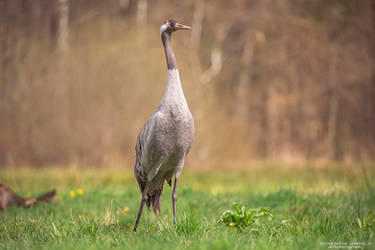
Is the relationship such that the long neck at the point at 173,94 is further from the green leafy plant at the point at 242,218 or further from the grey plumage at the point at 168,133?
the green leafy plant at the point at 242,218

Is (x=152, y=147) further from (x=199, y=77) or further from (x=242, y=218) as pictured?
(x=199, y=77)

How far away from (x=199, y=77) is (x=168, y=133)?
10185 millimetres

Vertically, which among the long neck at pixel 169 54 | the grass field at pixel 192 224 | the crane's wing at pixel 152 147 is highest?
the long neck at pixel 169 54

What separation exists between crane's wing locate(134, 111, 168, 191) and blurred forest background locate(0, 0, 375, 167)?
17.3 ft

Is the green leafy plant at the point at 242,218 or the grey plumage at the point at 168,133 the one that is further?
the green leafy plant at the point at 242,218

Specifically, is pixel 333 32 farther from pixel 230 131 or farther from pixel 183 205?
pixel 183 205

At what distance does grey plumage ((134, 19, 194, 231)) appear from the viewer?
381 centimetres

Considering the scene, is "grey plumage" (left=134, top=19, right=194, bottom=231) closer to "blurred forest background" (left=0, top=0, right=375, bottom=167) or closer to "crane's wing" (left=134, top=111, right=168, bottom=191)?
"crane's wing" (left=134, top=111, right=168, bottom=191)

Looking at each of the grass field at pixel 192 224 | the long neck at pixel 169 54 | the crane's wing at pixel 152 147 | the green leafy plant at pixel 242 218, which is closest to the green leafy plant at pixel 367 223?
the grass field at pixel 192 224

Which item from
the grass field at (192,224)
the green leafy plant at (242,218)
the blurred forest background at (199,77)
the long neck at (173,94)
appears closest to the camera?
the grass field at (192,224)

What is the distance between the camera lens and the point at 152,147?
3934mm

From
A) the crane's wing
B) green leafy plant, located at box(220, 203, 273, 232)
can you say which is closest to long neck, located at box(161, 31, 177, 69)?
the crane's wing

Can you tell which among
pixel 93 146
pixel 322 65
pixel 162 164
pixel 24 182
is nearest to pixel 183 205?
pixel 162 164

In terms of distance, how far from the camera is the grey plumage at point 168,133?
3.81m
